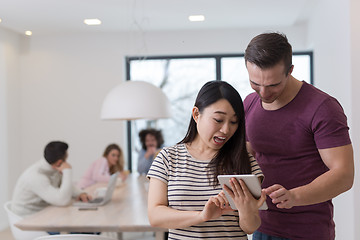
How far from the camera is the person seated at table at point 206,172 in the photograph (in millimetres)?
1536

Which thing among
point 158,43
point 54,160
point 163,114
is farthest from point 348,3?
point 158,43

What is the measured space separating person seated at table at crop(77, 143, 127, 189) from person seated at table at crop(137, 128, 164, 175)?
0.25 metres

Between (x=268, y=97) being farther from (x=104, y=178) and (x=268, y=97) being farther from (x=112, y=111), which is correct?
(x=104, y=178)

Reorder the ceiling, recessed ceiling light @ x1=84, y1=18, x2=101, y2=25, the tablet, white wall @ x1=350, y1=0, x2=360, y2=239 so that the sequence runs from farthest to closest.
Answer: recessed ceiling light @ x1=84, y1=18, x2=101, y2=25 → the ceiling → white wall @ x1=350, y1=0, x2=360, y2=239 → the tablet

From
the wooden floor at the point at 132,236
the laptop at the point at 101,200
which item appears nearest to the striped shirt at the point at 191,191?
the laptop at the point at 101,200

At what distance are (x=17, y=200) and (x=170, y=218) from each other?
258 centimetres

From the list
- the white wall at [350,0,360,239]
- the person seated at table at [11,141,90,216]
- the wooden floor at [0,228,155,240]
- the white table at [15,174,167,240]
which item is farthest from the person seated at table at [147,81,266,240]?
the wooden floor at [0,228,155,240]

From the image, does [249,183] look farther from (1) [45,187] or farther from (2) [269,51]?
(1) [45,187]

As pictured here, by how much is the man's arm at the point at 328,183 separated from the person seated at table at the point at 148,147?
3.99m

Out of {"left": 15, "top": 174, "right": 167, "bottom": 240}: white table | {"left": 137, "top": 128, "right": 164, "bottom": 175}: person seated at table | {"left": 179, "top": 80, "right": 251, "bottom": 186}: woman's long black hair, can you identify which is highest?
{"left": 179, "top": 80, "right": 251, "bottom": 186}: woman's long black hair

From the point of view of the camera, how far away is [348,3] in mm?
3467

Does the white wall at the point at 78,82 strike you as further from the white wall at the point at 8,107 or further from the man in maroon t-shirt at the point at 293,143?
the man in maroon t-shirt at the point at 293,143

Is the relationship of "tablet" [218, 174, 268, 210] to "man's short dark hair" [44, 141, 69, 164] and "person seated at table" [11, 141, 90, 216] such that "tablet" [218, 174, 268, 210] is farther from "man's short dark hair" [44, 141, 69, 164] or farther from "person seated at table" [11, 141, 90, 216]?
"man's short dark hair" [44, 141, 69, 164]

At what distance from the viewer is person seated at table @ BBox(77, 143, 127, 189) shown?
17.2 feet
